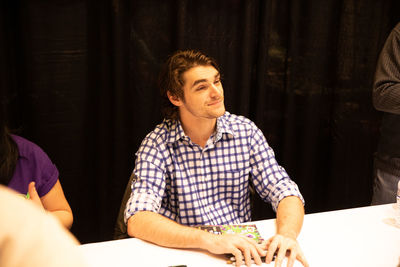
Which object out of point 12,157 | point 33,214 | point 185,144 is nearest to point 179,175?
point 185,144

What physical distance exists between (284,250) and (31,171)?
40.2 inches

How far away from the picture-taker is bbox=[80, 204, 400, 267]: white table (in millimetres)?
1231

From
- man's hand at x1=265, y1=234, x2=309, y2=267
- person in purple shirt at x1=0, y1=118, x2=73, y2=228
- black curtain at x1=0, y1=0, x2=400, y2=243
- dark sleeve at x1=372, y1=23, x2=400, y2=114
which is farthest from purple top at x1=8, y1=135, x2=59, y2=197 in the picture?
dark sleeve at x1=372, y1=23, x2=400, y2=114

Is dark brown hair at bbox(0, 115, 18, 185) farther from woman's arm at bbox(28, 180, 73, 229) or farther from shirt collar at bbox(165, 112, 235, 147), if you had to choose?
shirt collar at bbox(165, 112, 235, 147)

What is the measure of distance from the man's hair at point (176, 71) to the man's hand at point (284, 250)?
33.5 inches

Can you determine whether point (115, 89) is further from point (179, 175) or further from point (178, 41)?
point (179, 175)

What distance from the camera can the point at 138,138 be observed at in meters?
2.42

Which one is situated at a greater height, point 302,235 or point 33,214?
point 33,214

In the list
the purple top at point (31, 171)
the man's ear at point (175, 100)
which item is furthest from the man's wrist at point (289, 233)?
the purple top at point (31, 171)

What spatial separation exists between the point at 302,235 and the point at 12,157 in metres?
1.13

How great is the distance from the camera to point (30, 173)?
5.08 feet

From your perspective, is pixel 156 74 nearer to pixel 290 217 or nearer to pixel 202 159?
pixel 202 159

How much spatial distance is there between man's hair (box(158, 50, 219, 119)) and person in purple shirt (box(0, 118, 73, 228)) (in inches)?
24.5

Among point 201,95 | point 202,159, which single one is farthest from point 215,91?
point 202,159
